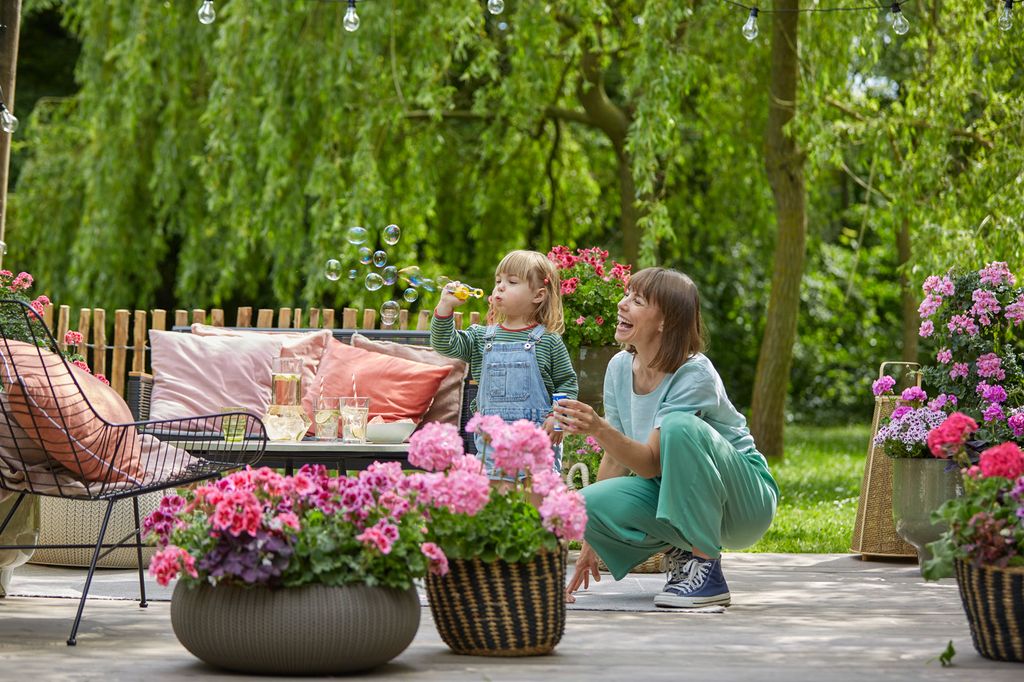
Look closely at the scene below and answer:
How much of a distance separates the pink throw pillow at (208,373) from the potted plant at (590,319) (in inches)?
50.9

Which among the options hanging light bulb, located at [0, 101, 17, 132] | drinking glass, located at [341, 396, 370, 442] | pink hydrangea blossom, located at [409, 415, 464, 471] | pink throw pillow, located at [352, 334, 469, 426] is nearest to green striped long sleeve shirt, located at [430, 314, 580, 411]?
drinking glass, located at [341, 396, 370, 442]

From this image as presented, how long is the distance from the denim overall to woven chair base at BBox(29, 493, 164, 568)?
132cm

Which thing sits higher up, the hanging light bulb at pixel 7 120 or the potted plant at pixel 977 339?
the hanging light bulb at pixel 7 120

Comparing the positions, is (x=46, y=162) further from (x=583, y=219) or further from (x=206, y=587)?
(x=206, y=587)

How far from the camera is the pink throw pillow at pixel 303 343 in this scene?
6020mm

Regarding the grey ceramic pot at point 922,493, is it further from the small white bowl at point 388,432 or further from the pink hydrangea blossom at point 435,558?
the pink hydrangea blossom at point 435,558

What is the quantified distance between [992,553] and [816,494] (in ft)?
18.1

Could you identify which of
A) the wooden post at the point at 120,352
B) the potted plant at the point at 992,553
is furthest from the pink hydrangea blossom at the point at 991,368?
the wooden post at the point at 120,352

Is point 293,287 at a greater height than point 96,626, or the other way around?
point 293,287

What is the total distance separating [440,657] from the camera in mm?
3570

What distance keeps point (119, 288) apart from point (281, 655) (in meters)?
8.44

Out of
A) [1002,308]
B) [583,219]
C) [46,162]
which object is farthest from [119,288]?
[1002,308]

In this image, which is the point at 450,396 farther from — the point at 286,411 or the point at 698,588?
the point at 698,588

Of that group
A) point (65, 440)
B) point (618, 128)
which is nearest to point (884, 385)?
point (65, 440)
